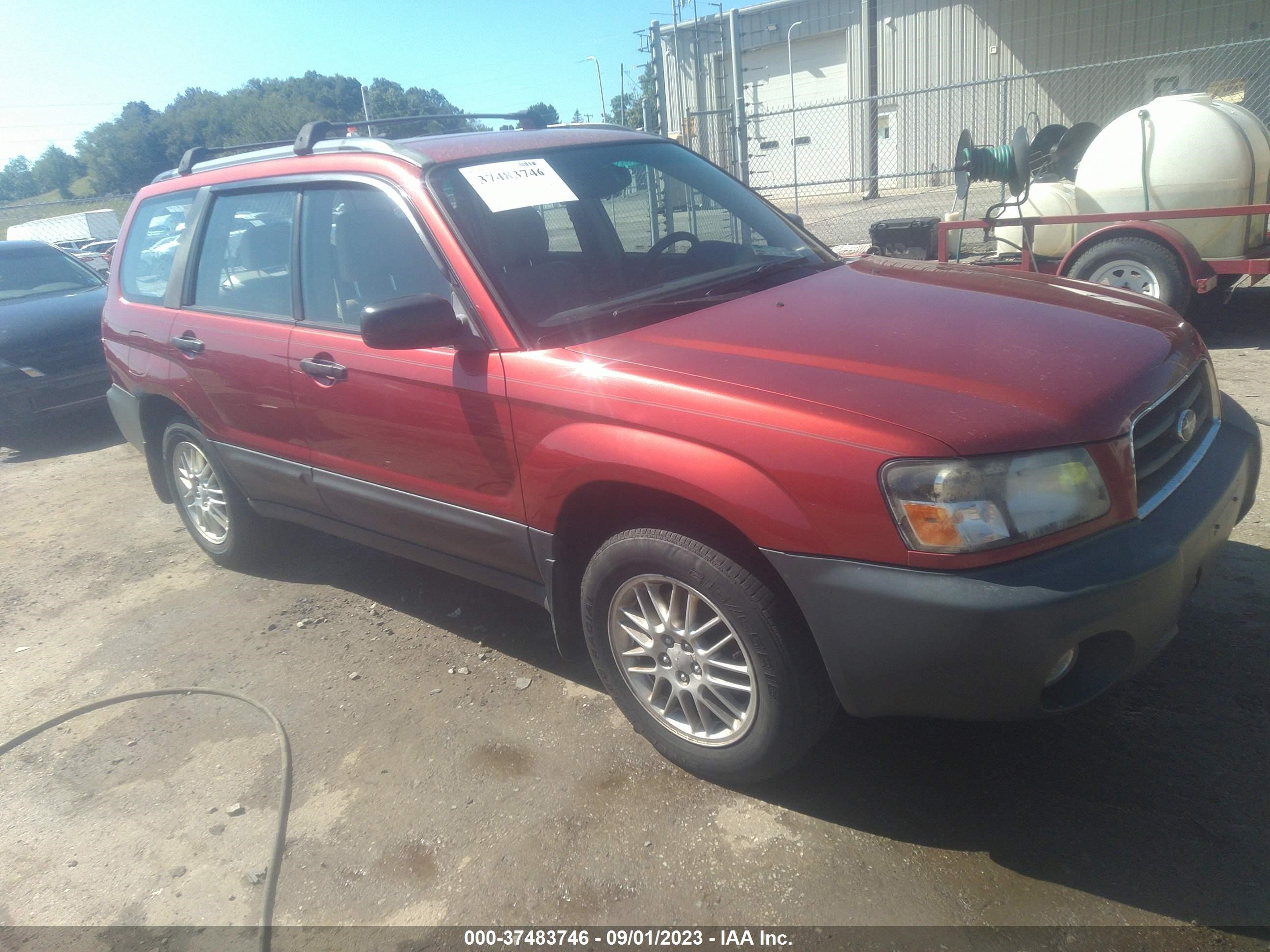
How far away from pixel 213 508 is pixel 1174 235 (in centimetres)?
664

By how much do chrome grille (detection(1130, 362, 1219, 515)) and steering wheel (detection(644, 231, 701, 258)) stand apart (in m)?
1.70

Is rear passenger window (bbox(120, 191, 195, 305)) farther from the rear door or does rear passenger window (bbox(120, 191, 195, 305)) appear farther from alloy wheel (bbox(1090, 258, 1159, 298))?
alloy wheel (bbox(1090, 258, 1159, 298))

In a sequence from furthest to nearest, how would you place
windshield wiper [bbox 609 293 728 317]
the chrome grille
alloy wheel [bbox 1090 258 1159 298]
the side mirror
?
alloy wheel [bbox 1090 258 1159 298], windshield wiper [bbox 609 293 728 317], the side mirror, the chrome grille

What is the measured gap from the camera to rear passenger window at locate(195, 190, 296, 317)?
3.62 m

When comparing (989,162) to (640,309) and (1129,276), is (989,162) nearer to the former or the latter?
(1129,276)

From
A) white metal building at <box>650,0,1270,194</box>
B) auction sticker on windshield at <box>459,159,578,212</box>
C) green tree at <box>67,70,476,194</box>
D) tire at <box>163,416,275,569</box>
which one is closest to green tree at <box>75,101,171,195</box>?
green tree at <box>67,70,476,194</box>

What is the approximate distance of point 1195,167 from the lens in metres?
6.95

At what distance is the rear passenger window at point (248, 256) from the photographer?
362cm

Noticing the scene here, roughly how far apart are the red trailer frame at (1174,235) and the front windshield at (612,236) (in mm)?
3272

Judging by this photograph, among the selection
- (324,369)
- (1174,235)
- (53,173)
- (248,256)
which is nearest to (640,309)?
(324,369)

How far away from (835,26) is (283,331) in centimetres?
2364

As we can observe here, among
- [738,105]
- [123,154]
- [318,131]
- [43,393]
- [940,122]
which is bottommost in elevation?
[43,393]

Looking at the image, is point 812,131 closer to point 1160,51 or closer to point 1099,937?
point 1160,51

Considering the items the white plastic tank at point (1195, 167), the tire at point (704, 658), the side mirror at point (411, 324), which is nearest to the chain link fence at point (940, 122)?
the white plastic tank at point (1195, 167)
